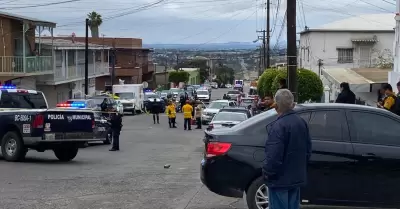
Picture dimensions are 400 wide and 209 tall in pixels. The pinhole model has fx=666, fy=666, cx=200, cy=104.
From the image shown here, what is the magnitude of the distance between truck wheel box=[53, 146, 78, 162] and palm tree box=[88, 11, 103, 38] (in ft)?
218

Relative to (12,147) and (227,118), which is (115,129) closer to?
(227,118)

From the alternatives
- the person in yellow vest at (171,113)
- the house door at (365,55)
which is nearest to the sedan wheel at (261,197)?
the person in yellow vest at (171,113)

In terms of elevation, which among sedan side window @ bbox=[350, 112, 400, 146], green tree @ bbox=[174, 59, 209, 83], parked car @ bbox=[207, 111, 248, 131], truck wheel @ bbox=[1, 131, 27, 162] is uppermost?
green tree @ bbox=[174, 59, 209, 83]

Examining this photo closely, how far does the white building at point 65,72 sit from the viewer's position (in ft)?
164

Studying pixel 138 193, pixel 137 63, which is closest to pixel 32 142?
pixel 138 193

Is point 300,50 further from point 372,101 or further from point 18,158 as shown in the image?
point 18,158

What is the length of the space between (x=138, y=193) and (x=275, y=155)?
221 inches

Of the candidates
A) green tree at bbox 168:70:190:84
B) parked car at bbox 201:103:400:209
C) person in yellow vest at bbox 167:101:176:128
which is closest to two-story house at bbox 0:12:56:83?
person in yellow vest at bbox 167:101:176:128

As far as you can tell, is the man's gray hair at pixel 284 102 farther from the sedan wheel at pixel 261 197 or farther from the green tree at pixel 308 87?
the green tree at pixel 308 87

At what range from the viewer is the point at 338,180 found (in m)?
9.17

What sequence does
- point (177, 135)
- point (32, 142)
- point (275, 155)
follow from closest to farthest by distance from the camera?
point (275, 155)
point (32, 142)
point (177, 135)

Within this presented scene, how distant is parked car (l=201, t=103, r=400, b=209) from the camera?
9180 mm

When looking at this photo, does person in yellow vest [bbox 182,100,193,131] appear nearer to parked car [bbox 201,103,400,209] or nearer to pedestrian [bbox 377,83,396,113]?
pedestrian [bbox 377,83,396,113]

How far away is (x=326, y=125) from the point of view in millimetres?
9359
